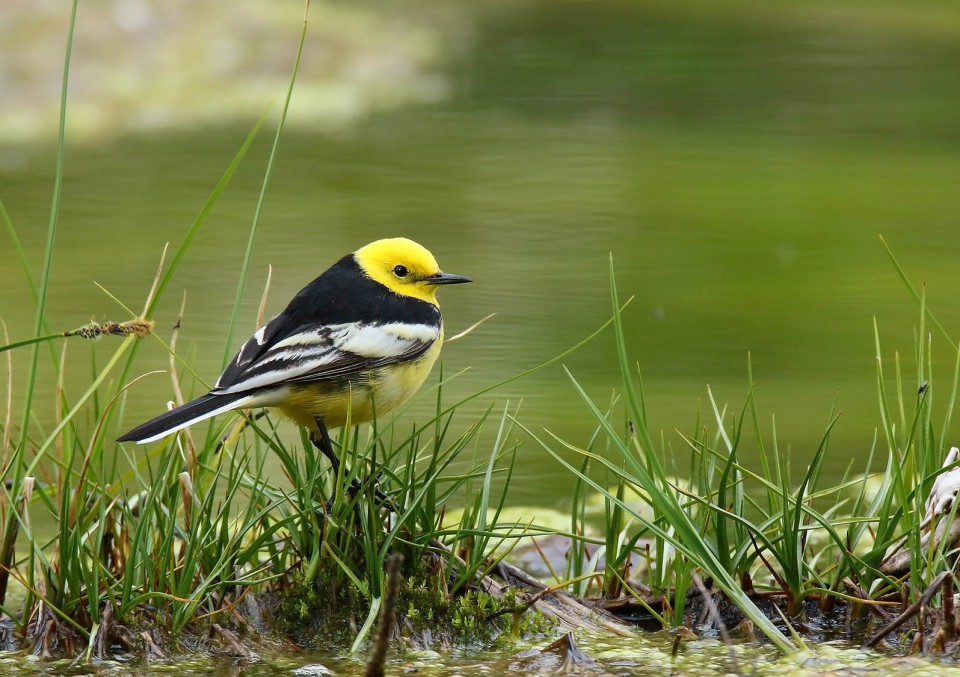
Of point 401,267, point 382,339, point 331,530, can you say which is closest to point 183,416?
point 331,530

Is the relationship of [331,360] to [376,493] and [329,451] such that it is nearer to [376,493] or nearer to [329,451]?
[329,451]

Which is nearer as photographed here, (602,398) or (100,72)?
(602,398)

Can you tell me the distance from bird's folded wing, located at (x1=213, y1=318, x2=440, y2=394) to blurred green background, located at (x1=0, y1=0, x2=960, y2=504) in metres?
0.87

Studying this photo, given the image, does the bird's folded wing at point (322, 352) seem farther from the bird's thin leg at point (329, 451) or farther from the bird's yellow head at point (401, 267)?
the bird's yellow head at point (401, 267)

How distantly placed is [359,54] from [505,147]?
2.51 m

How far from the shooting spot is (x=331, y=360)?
292 cm

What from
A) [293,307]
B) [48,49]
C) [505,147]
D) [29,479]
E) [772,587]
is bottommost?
[772,587]

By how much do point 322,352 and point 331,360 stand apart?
28 millimetres

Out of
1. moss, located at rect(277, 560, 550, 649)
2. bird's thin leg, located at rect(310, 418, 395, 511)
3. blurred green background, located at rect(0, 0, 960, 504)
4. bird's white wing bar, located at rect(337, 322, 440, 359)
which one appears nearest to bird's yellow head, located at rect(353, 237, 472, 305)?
bird's white wing bar, located at rect(337, 322, 440, 359)

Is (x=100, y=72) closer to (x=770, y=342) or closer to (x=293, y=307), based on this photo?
(x=770, y=342)

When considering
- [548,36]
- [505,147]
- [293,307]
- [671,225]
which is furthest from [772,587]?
[548,36]

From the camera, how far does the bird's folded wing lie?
285 cm

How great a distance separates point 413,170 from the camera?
29.7ft

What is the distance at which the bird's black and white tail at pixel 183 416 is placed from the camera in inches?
104
